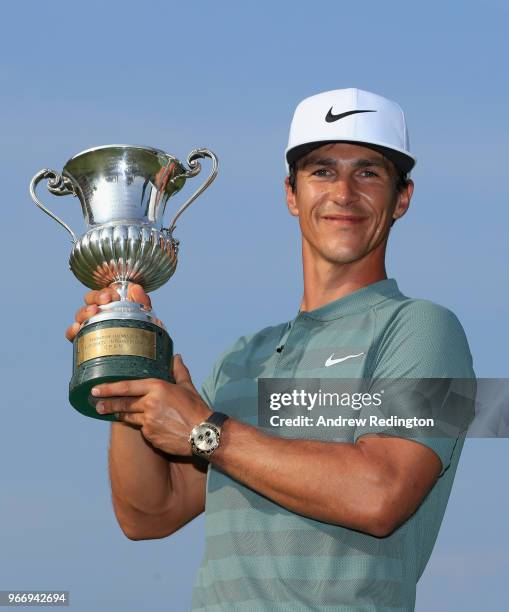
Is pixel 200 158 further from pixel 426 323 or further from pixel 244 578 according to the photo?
pixel 244 578

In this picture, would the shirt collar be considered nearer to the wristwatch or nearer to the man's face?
the man's face

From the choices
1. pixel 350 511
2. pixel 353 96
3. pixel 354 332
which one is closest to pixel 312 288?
pixel 354 332

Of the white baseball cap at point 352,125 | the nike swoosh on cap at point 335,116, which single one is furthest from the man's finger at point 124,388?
the nike swoosh on cap at point 335,116

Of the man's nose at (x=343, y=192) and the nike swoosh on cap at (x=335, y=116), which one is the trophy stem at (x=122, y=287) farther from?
the nike swoosh on cap at (x=335, y=116)

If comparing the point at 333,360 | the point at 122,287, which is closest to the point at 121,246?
the point at 122,287

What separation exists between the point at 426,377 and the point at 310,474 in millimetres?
796

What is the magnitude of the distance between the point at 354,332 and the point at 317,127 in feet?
4.38

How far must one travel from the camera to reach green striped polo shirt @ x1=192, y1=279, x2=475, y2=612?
20.1ft

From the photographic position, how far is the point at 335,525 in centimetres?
614

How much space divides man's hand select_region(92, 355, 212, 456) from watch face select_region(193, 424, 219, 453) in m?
0.05

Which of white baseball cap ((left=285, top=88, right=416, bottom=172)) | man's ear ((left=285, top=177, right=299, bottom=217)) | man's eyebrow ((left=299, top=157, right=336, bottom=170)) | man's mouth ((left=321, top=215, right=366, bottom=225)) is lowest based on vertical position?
man's mouth ((left=321, top=215, right=366, bottom=225))

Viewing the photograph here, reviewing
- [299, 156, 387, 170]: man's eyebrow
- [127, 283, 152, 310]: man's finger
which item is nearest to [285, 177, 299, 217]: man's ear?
[299, 156, 387, 170]: man's eyebrow

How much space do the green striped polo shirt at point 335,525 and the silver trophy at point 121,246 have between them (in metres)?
0.69

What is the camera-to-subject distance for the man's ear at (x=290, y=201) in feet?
24.9
